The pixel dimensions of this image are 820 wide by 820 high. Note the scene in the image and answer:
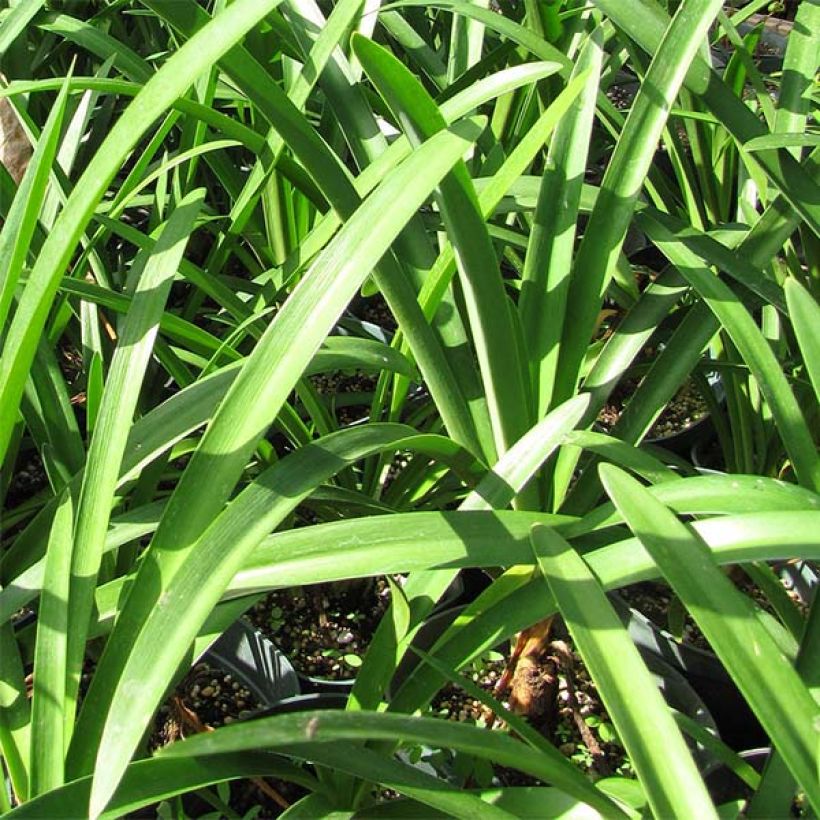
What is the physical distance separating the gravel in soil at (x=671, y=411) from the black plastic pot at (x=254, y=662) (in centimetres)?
70

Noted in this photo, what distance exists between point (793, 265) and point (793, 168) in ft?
1.09

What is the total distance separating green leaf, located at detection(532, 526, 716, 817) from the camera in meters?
0.52

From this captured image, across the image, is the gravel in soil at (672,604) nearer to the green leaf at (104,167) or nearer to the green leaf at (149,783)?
the green leaf at (149,783)

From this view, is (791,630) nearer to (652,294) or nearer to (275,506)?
(652,294)

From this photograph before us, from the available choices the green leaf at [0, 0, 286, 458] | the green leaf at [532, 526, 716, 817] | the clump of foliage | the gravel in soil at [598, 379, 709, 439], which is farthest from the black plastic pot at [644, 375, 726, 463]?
the green leaf at [0, 0, 286, 458]

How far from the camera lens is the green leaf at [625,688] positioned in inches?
20.7

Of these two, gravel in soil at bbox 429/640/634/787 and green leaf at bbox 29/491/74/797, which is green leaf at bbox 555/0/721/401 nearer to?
gravel in soil at bbox 429/640/634/787

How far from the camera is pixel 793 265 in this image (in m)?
1.17

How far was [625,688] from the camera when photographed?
56 cm

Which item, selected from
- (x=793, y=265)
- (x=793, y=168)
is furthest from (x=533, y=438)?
(x=793, y=265)

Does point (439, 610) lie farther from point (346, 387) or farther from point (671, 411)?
point (671, 411)

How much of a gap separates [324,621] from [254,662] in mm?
124

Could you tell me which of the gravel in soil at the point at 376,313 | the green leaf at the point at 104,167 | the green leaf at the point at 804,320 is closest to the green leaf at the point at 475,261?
the green leaf at the point at 104,167

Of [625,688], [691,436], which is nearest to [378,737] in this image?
[625,688]
